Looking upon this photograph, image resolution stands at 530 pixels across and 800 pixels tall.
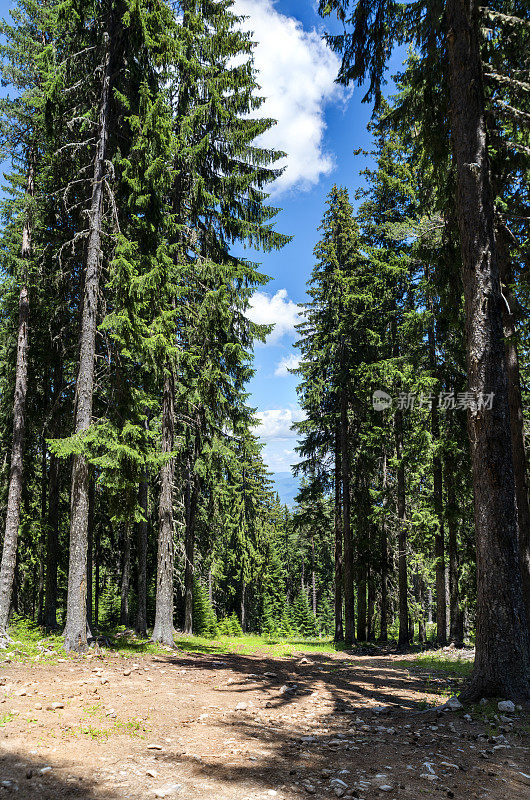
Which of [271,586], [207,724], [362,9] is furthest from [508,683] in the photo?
[271,586]

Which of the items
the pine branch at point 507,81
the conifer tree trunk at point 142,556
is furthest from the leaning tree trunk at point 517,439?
the conifer tree trunk at point 142,556

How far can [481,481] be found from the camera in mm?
6328

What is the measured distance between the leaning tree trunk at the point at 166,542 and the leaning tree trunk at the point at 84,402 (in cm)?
213

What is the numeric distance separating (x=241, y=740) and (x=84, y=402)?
7.72 m

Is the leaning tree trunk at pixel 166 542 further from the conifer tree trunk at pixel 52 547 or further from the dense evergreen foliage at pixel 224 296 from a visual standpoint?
the conifer tree trunk at pixel 52 547

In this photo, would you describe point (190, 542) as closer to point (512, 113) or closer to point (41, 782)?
point (41, 782)

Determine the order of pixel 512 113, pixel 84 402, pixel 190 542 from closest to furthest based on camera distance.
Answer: pixel 512 113 < pixel 84 402 < pixel 190 542

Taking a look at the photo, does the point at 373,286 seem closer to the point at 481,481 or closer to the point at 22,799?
the point at 481,481

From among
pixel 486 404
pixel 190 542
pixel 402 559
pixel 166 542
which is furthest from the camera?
pixel 190 542

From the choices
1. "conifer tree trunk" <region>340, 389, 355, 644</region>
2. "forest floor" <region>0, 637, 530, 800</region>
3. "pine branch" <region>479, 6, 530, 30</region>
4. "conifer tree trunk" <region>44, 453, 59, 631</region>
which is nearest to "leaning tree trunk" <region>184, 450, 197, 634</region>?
"conifer tree trunk" <region>44, 453, 59, 631</region>

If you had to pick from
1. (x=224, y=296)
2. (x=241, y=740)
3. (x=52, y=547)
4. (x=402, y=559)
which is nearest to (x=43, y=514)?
(x=52, y=547)

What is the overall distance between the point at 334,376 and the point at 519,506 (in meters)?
11.9

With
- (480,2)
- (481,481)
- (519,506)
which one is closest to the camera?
(481,481)

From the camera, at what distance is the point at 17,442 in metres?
12.5
